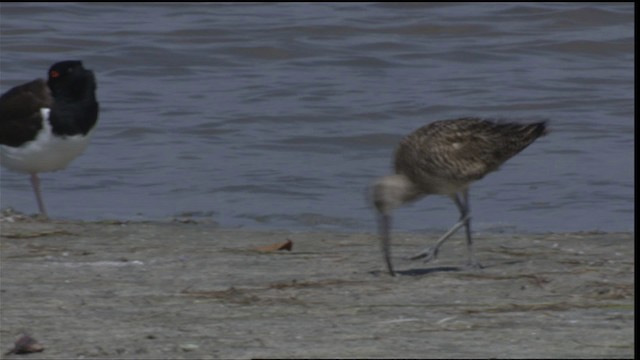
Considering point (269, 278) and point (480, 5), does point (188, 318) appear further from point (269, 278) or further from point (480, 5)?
point (480, 5)

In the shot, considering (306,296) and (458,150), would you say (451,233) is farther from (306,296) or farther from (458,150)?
(306,296)

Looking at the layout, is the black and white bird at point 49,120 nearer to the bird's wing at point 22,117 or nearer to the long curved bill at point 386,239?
the bird's wing at point 22,117

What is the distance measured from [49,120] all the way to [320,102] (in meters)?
5.23

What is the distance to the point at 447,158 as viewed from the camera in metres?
7.63

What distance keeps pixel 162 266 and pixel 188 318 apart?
1666 mm

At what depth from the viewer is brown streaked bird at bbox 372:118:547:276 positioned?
7648 mm

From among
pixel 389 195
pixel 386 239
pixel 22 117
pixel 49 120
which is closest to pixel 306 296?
pixel 386 239

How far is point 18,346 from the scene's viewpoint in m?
5.67

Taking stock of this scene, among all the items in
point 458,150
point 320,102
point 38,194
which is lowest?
point 320,102

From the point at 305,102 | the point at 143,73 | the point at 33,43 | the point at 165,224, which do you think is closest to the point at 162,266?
the point at 165,224

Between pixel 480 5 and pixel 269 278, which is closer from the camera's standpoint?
pixel 269 278

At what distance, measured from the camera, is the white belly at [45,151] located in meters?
10.5

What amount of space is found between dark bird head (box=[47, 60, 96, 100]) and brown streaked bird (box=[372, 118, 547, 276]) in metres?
3.48

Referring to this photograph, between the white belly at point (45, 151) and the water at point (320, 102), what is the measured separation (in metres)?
0.55
